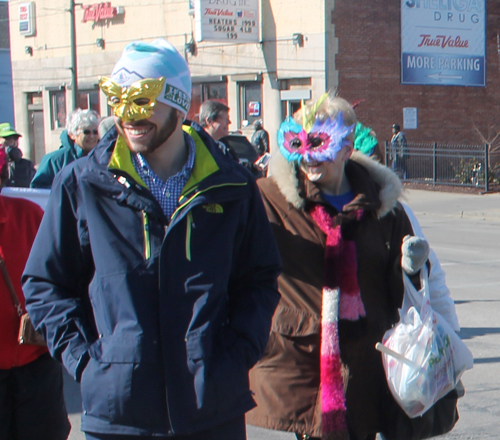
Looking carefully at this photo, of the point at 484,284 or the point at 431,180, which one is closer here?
the point at 484,284

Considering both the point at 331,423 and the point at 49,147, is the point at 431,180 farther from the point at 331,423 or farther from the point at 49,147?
the point at 331,423

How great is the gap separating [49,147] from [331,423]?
108ft

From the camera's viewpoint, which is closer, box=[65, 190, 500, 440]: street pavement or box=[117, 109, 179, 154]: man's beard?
box=[117, 109, 179, 154]: man's beard

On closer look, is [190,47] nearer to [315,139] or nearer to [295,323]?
[315,139]

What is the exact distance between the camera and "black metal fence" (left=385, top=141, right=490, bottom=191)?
22.8 metres

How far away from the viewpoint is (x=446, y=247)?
41.9ft

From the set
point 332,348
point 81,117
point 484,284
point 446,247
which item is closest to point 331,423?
point 332,348

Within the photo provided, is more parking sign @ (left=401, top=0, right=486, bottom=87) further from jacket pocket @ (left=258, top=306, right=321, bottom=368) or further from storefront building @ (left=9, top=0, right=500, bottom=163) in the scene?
jacket pocket @ (left=258, top=306, right=321, bottom=368)

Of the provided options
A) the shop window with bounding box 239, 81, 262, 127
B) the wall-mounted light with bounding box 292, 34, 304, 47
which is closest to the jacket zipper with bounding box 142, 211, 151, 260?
the wall-mounted light with bounding box 292, 34, 304, 47

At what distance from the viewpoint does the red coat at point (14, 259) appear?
321 cm

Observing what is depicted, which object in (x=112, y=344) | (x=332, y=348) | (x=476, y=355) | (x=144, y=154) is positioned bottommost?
(x=476, y=355)

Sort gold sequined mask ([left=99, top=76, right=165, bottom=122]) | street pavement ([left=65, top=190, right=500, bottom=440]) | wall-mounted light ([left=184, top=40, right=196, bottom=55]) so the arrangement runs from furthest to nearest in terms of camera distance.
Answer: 1. wall-mounted light ([left=184, top=40, right=196, bottom=55])
2. street pavement ([left=65, top=190, right=500, bottom=440])
3. gold sequined mask ([left=99, top=76, right=165, bottom=122])

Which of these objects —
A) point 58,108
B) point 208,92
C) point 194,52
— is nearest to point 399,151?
point 208,92

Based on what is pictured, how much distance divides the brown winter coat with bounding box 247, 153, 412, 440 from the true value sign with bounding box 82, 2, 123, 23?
28257mm
